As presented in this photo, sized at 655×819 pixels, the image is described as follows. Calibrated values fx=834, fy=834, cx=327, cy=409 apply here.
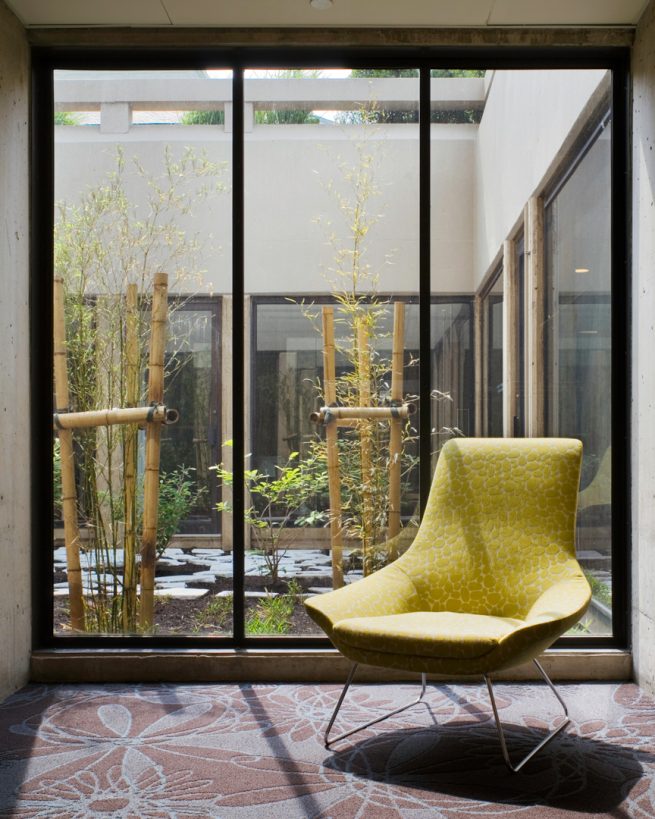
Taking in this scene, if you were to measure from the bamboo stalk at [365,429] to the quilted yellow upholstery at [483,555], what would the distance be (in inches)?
16.1

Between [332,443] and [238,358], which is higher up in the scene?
[238,358]

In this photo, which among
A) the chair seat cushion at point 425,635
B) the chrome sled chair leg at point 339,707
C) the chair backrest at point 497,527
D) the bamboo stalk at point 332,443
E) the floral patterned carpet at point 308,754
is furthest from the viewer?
the bamboo stalk at point 332,443

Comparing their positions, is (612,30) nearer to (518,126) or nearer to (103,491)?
(518,126)

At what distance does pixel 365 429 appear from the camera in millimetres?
3742

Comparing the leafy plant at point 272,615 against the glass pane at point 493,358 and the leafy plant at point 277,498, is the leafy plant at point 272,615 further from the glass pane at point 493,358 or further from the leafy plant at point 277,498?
the glass pane at point 493,358

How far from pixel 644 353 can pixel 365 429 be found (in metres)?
1.23

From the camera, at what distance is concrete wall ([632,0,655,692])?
3445 millimetres

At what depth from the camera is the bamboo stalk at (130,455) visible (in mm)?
3730

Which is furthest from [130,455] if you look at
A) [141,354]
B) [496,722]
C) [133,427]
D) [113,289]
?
[496,722]

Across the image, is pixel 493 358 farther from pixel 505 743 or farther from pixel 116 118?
pixel 116 118

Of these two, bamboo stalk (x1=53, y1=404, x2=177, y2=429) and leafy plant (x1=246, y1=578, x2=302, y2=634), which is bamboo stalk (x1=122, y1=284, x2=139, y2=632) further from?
leafy plant (x1=246, y1=578, x2=302, y2=634)

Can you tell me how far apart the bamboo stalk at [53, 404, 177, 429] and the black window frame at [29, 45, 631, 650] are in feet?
0.29

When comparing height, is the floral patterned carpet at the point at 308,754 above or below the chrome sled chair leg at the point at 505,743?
below

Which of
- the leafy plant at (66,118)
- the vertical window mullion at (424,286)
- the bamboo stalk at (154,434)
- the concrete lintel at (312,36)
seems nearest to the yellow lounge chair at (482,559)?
the vertical window mullion at (424,286)
